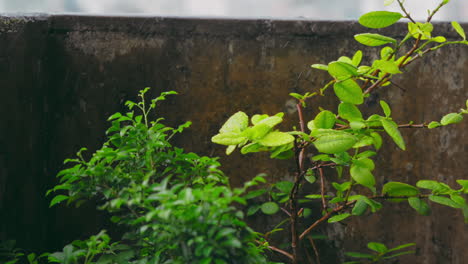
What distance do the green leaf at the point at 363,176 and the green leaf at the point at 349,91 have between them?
20 cm

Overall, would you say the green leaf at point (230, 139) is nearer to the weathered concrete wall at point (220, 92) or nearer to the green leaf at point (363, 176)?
the green leaf at point (363, 176)

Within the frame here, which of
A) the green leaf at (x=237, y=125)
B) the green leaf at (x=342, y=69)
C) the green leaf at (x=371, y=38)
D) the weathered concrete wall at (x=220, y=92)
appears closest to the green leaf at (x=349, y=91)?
the green leaf at (x=342, y=69)

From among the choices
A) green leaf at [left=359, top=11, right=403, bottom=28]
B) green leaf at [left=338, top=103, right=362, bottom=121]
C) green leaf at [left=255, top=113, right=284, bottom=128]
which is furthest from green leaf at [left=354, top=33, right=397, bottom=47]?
green leaf at [left=255, top=113, right=284, bottom=128]

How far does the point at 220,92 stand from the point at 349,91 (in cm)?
72

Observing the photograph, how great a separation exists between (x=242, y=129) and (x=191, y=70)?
63cm

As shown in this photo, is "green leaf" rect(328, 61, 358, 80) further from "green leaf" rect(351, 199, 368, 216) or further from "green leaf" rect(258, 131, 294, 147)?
"green leaf" rect(351, 199, 368, 216)

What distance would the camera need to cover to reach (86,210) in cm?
174

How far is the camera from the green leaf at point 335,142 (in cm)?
108

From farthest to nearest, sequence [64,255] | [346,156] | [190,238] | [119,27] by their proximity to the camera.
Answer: [119,27]
[346,156]
[64,255]
[190,238]

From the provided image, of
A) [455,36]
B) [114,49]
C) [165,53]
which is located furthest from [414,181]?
[114,49]

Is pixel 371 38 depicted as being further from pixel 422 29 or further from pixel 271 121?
pixel 271 121

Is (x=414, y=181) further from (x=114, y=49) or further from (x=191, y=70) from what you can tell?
(x=114, y=49)

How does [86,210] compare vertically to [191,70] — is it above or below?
below

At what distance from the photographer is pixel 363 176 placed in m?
1.19
